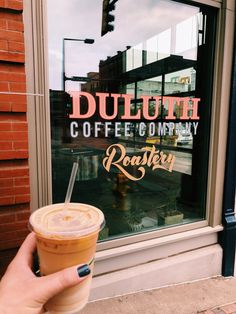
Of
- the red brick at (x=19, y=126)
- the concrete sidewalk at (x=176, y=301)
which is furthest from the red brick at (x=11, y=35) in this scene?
the concrete sidewalk at (x=176, y=301)

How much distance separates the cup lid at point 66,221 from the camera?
1293 millimetres

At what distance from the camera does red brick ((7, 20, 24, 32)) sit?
88.3 inches

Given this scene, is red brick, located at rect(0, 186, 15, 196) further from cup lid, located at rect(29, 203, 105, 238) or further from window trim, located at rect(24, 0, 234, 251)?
cup lid, located at rect(29, 203, 105, 238)

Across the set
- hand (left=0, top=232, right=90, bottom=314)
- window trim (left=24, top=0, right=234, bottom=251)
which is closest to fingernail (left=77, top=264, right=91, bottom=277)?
hand (left=0, top=232, right=90, bottom=314)

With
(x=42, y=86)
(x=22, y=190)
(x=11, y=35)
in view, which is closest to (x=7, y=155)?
(x=22, y=190)

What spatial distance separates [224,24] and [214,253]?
9.35 feet

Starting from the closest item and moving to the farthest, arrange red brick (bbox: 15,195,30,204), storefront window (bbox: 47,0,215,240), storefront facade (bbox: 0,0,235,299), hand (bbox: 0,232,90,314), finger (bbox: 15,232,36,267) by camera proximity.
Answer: hand (bbox: 0,232,90,314) → finger (bbox: 15,232,36,267) → red brick (bbox: 15,195,30,204) → storefront facade (bbox: 0,0,235,299) → storefront window (bbox: 47,0,215,240)

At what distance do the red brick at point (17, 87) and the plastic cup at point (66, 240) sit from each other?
1.27m

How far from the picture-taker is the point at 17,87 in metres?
2.32

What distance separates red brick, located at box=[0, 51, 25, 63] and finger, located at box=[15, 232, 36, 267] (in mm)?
1482

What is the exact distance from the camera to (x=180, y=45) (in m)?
3.50

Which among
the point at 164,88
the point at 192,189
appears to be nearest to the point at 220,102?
the point at 164,88

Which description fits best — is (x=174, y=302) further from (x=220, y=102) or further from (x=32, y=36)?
(x=32, y=36)

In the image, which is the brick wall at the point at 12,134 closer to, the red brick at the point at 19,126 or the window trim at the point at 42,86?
the red brick at the point at 19,126
